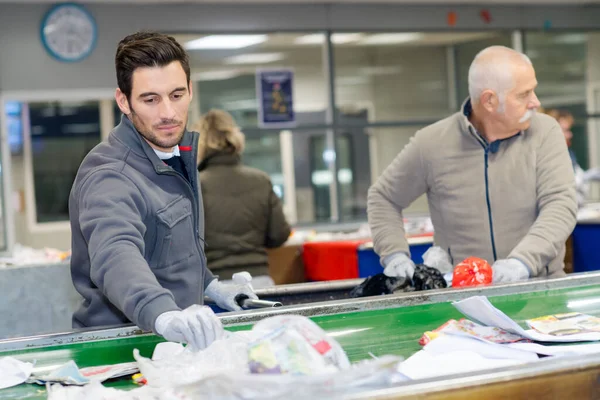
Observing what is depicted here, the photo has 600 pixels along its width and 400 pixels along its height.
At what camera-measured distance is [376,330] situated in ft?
6.79

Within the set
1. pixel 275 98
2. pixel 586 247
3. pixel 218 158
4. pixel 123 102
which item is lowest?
pixel 586 247

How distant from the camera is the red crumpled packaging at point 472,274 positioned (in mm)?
2686

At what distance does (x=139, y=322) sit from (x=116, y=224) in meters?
0.31

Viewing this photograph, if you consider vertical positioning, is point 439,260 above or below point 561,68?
below

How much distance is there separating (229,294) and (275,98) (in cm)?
662

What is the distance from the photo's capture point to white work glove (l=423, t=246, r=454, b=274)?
322cm

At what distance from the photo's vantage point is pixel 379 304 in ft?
7.49

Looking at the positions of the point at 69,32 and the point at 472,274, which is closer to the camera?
the point at 472,274

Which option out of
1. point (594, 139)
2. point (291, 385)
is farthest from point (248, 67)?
point (291, 385)

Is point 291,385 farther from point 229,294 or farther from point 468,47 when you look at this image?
point 468,47

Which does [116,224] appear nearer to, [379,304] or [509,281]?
[379,304]

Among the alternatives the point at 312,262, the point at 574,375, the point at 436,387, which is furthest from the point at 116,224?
the point at 312,262

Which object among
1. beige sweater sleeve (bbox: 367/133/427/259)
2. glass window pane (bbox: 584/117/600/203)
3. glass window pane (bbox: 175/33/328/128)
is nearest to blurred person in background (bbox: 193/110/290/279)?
beige sweater sleeve (bbox: 367/133/427/259)

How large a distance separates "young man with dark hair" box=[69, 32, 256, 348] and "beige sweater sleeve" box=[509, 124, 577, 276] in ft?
3.84
